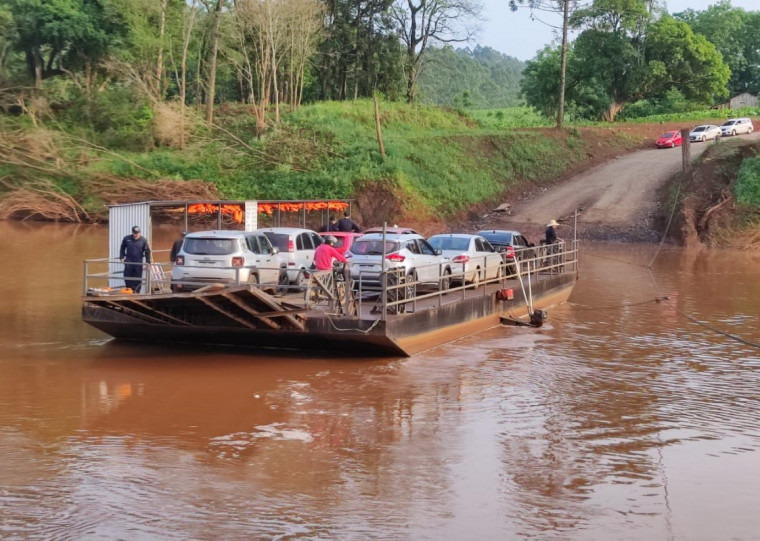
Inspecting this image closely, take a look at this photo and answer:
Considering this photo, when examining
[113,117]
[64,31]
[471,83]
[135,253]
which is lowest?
[135,253]

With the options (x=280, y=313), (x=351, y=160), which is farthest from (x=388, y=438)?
(x=351, y=160)

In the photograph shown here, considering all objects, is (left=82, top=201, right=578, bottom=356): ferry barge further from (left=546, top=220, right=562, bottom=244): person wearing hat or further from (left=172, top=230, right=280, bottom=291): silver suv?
(left=546, top=220, right=562, bottom=244): person wearing hat

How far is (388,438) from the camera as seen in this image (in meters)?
12.9

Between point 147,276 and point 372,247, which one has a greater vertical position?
point 372,247

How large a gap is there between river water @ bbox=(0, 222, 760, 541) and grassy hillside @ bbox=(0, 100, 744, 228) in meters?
23.5

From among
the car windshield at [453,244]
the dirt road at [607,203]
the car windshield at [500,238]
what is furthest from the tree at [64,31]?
the car windshield at [453,244]

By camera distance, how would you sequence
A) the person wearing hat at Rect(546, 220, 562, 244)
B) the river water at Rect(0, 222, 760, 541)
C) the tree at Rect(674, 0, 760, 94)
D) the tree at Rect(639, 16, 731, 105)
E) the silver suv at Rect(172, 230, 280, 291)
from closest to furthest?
the river water at Rect(0, 222, 760, 541)
the silver suv at Rect(172, 230, 280, 291)
the person wearing hat at Rect(546, 220, 562, 244)
the tree at Rect(639, 16, 731, 105)
the tree at Rect(674, 0, 760, 94)

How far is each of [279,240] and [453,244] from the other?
4.38m

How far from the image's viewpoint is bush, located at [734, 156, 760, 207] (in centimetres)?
4106

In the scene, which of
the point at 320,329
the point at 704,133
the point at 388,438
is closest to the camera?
the point at 388,438

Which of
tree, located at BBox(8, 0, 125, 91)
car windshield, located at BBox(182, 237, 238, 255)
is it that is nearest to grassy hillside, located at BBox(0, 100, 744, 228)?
tree, located at BBox(8, 0, 125, 91)

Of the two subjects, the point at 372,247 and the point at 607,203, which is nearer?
the point at 372,247

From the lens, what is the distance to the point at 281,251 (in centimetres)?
2041

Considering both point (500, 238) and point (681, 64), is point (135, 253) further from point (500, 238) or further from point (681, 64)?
point (681, 64)
